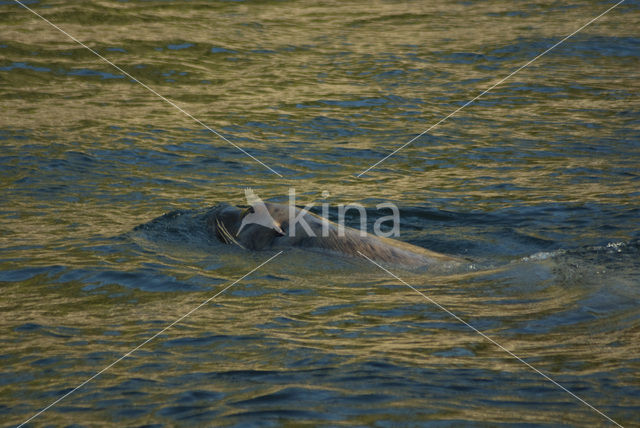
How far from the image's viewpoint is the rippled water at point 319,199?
154 inches

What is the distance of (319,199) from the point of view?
8.11 m

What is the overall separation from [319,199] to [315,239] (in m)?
2.12

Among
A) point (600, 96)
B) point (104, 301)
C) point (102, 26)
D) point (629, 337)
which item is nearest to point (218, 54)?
point (102, 26)

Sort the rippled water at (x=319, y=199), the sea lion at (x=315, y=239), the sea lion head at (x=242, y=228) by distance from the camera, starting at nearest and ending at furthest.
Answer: the rippled water at (x=319, y=199)
the sea lion at (x=315, y=239)
the sea lion head at (x=242, y=228)

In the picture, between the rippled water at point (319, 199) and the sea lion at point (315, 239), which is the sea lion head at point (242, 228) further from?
the rippled water at point (319, 199)

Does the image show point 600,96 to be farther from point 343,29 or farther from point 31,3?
point 31,3

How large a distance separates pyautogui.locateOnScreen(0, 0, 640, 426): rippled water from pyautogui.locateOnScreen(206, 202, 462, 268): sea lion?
0.50 feet

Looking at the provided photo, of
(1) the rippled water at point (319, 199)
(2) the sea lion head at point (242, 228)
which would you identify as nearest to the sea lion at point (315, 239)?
(2) the sea lion head at point (242, 228)

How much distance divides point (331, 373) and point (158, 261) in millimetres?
2491

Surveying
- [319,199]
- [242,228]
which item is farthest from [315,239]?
[319,199]

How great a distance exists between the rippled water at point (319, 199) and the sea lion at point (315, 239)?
154 millimetres

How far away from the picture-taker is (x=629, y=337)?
14.7 feet

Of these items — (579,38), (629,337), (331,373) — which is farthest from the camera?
(579,38)

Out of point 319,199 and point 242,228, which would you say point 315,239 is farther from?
point 319,199
